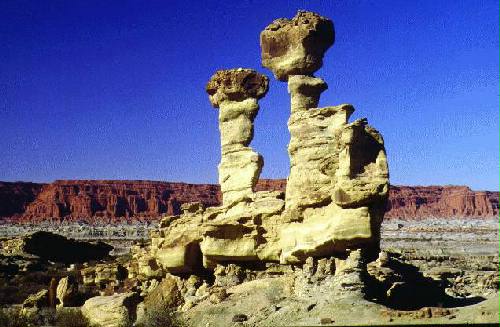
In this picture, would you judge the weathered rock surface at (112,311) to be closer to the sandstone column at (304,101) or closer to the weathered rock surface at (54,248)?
the sandstone column at (304,101)

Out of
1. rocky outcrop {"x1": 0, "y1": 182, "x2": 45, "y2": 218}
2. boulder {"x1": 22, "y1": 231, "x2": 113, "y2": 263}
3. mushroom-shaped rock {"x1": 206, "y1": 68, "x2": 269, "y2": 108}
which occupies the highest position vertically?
rocky outcrop {"x1": 0, "y1": 182, "x2": 45, "y2": 218}

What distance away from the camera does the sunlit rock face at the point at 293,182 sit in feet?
57.7

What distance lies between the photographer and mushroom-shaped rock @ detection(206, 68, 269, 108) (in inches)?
885

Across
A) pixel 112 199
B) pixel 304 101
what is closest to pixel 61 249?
pixel 304 101

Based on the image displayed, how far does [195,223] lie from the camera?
23562 millimetres

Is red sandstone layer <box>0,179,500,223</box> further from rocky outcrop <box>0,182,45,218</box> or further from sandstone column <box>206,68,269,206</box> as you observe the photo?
sandstone column <box>206,68,269,206</box>

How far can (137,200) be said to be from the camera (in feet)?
486

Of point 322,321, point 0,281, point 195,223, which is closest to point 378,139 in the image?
point 322,321

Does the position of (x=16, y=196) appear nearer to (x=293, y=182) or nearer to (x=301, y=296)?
(x=293, y=182)

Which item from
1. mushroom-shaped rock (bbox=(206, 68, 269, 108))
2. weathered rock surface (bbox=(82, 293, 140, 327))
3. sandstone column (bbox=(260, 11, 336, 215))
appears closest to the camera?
sandstone column (bbox=(260, 11, 336, 215))

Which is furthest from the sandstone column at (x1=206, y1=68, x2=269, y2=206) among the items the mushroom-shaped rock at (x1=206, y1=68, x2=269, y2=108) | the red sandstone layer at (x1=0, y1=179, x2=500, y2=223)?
the red sandstone layer at (x1=0, y1=179, x2=500, y2=223)

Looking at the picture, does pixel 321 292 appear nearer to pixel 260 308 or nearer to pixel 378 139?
pixel 260 308

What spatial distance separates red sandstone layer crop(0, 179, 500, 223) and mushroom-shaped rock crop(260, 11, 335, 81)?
109329 mm

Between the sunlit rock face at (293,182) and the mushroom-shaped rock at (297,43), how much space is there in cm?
3
